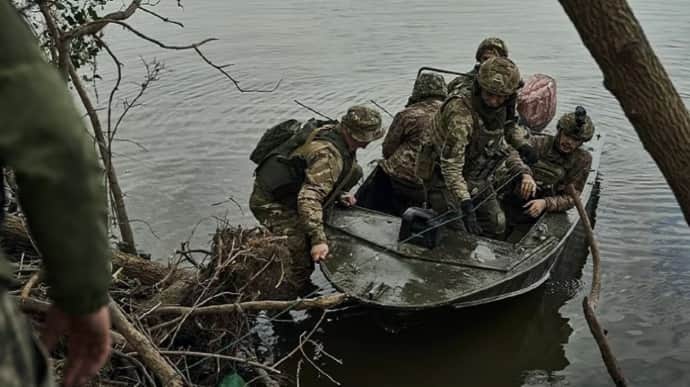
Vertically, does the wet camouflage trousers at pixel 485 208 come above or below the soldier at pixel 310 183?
below

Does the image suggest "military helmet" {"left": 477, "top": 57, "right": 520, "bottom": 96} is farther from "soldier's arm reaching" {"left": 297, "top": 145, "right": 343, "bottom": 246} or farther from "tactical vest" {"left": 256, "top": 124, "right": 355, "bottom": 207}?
"soldier's arm reaching" {"left": 297, "top": 145, "right": 343, "bottom": 246}

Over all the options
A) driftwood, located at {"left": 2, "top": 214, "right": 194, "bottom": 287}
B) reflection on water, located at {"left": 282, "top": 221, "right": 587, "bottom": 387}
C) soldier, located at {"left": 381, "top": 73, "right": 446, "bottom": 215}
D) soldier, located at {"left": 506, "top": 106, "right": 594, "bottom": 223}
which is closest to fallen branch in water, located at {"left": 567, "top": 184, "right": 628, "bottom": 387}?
reflection on water, located at {"left": 282, "top": 221, "right": 587, "bottom": 387}

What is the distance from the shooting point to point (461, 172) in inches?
275

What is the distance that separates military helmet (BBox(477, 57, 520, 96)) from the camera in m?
6.55

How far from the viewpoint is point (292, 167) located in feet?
21.9

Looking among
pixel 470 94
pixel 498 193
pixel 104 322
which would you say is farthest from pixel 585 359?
pixel 104 322

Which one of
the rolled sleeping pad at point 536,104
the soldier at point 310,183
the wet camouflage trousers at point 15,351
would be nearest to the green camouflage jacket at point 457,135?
the soldier at point 310,183

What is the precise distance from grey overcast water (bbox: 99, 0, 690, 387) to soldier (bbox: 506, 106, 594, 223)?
0.95 m

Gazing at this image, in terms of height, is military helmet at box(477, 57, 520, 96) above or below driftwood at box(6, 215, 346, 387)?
above

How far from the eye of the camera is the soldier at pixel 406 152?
8156 millimetres

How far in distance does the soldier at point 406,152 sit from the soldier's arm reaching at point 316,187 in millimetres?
1730

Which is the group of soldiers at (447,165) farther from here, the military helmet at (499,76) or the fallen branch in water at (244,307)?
the fallen branch in water at (244,307)

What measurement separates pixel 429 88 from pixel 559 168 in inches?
69.4

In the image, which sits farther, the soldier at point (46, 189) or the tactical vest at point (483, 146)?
the tactical vest at point (483, 146)
